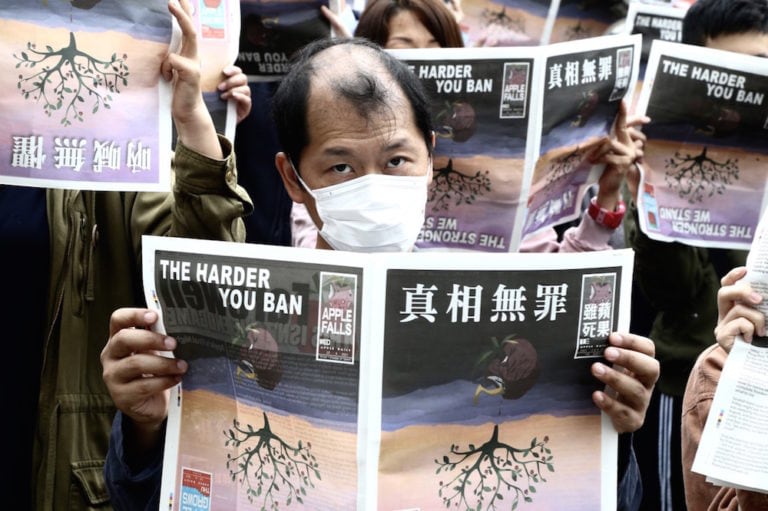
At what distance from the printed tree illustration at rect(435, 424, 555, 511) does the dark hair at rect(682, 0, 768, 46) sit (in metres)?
2.21

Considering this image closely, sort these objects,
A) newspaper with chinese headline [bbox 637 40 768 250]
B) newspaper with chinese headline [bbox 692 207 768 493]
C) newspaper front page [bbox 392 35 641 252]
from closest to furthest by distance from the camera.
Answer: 1. newspaper with chinese headline [bbox 692 207 768 493]
2. newspaper front page [bbox 392 35 641 252]
3. newspaper with chinese headline [bbox 637 40 768 250]

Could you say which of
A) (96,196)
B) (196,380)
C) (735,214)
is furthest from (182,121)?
(735,214)

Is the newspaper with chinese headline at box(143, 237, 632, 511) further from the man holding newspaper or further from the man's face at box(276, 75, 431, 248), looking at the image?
the man's face at box(276, 75, 431, 248)

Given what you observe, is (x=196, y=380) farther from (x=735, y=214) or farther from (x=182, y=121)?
(x=735, y=214)

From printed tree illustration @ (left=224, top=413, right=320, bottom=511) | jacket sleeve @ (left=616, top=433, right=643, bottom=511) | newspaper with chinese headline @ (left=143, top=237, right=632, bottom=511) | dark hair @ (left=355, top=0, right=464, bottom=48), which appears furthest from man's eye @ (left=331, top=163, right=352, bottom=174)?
dark hair @ (left=355, top=0, right=464, bottom=48)

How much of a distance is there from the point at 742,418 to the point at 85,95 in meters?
1.45

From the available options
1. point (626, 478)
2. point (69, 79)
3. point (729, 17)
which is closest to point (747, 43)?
point (729, 17)

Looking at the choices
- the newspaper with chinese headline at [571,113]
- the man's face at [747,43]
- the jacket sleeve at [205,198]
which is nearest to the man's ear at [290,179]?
the jacket sleeve at [205,198]

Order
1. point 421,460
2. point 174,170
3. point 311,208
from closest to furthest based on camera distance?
1. point 421,460
2. point 311,208
3. point 174,170

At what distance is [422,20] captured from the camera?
3.64 metres

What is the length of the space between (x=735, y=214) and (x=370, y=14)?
4.07 feet

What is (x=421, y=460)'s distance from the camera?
1.87 meters

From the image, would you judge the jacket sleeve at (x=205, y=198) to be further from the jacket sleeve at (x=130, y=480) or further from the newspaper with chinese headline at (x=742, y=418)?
the newspaper with chinese headline at (x=742, y=418)

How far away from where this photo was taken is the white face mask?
2.16 metres
